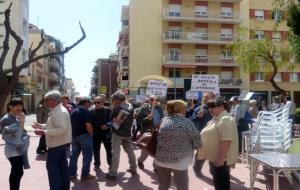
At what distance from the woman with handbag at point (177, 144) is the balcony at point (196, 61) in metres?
51.0

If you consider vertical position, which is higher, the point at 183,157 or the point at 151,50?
the point at 151,50

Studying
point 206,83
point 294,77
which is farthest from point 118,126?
point 294,77

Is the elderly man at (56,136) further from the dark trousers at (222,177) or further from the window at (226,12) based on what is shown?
the window at (226,12)

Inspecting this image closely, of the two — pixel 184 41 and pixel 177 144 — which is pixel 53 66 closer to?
pixel 184 41

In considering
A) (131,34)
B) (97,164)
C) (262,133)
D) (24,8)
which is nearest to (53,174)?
(97,164)

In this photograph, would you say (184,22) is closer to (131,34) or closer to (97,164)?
(131,34)

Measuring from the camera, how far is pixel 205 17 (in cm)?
5812

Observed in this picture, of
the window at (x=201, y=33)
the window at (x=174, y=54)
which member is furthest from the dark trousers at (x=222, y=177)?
the window at (x=201, y=33)

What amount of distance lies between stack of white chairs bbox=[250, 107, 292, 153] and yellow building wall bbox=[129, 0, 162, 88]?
4669 centimetres

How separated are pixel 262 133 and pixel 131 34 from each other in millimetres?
47580

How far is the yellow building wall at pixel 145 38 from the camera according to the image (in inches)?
2282

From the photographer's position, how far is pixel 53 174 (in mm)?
7883

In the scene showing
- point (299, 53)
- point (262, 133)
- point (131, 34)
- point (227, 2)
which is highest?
point (227, 2)

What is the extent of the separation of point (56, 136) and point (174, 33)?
5127 centimetres
